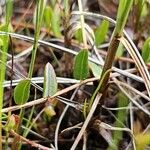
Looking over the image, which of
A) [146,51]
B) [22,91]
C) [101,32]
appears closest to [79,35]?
[101,32]

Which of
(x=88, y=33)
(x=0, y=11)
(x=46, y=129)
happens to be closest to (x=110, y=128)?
(x=46, y=129)

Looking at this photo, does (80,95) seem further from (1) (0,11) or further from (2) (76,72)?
(1) (0,11)

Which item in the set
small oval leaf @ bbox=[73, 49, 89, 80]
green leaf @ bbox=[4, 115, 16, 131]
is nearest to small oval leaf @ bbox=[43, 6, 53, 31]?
small oval leaf @ bbox=[73, 49, 89, 80]

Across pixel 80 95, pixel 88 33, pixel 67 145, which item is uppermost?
pixel 88 33

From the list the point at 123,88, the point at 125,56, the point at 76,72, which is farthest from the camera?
the point at 125,56

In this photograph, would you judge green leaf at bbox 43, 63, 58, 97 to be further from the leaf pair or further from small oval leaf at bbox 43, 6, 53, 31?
small oval leaf at bbox 43, 6, 53, 31

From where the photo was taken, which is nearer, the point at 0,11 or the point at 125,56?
the point at 0,11

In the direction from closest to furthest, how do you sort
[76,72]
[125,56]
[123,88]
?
1. [76,72]
2. [123,88]
3. [125,56]
